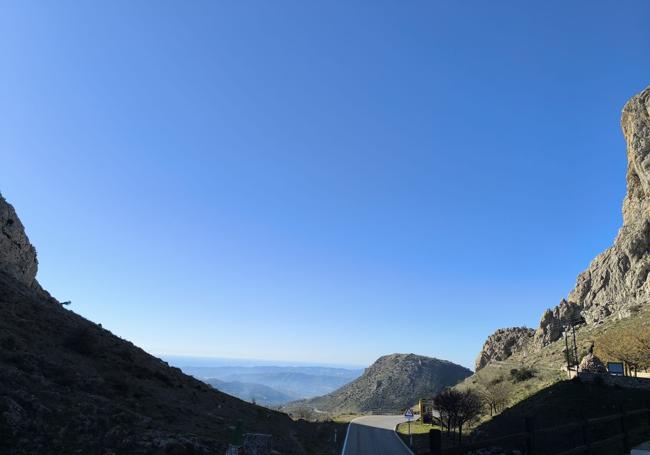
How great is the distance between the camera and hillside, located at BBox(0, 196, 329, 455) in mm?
16578

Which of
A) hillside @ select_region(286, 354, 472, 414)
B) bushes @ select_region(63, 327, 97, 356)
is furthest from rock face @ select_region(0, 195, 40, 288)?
hillside @ select_region(286, 354, 472, 414)

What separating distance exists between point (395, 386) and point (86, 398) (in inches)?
6245

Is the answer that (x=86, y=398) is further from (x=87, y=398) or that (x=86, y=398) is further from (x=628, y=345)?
(x=628, y=345)

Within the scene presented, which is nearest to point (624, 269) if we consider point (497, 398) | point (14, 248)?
point (497, 398)

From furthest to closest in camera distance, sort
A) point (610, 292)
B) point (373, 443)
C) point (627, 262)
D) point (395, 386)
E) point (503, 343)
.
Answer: point (395, 386) → point (503, 343) → point (610, 292) → point (627, 262) → point (373, 443)

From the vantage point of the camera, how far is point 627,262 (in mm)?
99625

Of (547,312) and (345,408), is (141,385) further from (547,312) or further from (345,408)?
(345,408)

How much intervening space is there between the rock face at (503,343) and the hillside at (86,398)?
87.7 metres

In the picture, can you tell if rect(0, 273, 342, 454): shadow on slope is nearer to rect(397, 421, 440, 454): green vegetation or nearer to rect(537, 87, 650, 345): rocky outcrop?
rect(397, 421, 440, 454): green vegetation

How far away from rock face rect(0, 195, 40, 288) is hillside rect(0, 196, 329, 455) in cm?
133

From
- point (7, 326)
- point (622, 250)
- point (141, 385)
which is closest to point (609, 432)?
point (141, 385)

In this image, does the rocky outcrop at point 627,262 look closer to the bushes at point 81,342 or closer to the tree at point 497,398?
the tree at point 497,398

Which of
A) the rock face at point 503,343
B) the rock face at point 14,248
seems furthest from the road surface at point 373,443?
the rock face at point 503,343

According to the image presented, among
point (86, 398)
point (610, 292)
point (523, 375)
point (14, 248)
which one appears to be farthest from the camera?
point (610, 292)
